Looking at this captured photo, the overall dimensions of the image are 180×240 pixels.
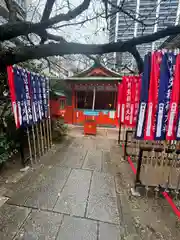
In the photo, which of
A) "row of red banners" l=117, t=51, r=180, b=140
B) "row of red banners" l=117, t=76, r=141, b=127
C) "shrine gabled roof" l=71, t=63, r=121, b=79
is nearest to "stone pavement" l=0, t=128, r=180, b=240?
"row of red banners" l=117, t=51, r=180, b=140

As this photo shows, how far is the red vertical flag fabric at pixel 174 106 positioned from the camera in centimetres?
201

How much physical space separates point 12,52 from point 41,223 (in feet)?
9.65

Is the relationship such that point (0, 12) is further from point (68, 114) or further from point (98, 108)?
point (98, 108)

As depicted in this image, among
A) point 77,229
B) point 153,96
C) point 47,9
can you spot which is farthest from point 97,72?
point 77,229

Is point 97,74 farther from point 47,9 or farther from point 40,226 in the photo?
Answer: point 40,226

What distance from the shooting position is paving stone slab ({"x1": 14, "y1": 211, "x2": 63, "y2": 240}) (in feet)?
5.57

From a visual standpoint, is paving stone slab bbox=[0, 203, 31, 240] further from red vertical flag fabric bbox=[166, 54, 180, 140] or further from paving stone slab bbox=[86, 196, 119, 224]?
red vertical flag fabric bbox=[166, 54, 180, 140]

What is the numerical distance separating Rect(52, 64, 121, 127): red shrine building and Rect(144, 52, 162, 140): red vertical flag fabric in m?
4.99

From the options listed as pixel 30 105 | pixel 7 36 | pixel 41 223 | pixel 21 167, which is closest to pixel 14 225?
pixel 41 223

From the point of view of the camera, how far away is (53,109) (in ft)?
17.8

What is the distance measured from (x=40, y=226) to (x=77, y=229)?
0.54 meters

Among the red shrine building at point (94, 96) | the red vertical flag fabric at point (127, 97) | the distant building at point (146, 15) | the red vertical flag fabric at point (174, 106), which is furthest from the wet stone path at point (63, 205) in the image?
the red shrine building at point (94, 96)

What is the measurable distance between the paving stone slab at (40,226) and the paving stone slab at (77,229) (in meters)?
0.09

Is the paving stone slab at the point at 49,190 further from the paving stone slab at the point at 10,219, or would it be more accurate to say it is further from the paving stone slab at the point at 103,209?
the paving stone slab at the point at 103,209
